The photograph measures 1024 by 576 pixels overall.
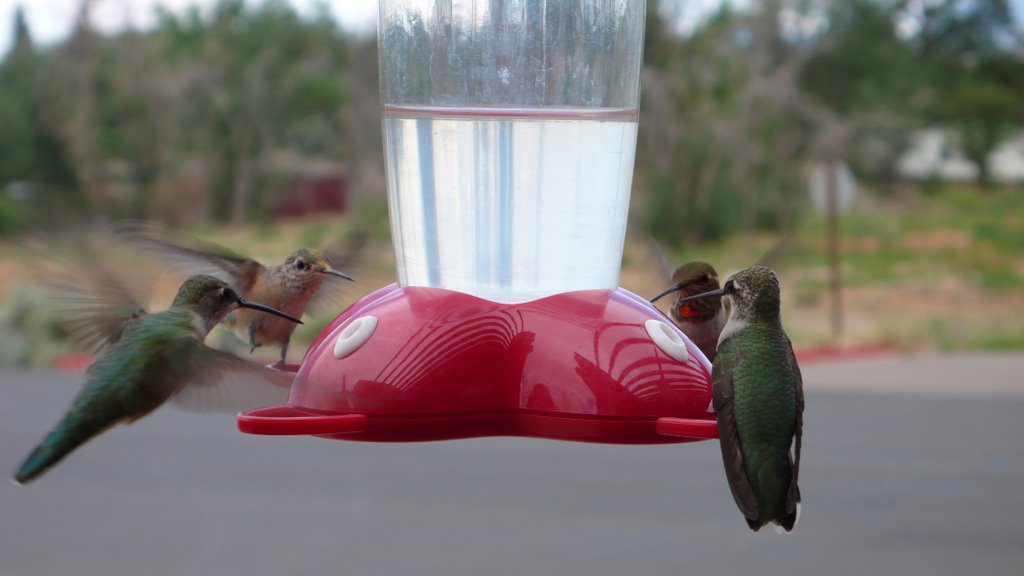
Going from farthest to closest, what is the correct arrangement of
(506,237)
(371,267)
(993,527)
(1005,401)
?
(1005,401) < (993,527) < (371,267) < (506,237)

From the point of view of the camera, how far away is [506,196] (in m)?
1.89

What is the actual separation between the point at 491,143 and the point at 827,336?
1047 cm

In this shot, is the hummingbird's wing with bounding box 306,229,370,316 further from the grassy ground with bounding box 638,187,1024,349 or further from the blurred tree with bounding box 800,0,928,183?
the blurred tree with bounding box 800,0,928,183

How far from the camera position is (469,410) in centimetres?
157

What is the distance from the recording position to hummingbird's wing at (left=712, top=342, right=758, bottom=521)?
5.06 feet

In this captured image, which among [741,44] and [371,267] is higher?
[371,267]

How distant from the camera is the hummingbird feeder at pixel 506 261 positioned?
1.55 metres

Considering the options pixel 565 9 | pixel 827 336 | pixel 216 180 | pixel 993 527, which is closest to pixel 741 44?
pixel 827 336

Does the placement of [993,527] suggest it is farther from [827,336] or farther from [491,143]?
[491,143]

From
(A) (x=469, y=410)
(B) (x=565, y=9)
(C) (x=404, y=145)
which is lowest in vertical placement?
(A) (x=469, y=410)

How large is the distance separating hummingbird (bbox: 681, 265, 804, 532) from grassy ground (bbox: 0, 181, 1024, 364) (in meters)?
7.74

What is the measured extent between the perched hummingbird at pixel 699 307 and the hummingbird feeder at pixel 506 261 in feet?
0.35

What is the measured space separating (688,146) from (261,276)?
12.4m

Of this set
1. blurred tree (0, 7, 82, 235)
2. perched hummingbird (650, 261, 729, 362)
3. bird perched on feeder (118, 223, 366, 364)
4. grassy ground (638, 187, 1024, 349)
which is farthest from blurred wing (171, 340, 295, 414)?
blurred tree (0, 7, 82, 235)
